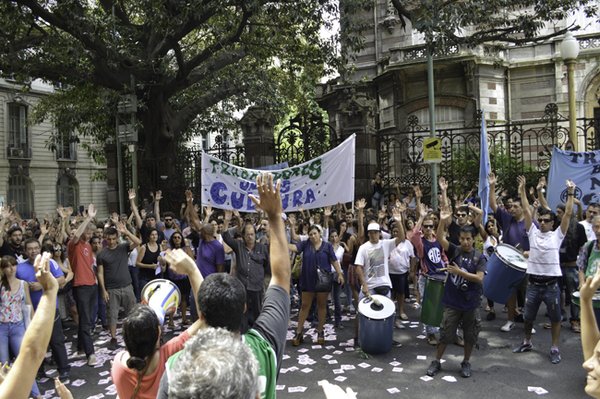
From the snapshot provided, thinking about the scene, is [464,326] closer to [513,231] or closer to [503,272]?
[503,272]

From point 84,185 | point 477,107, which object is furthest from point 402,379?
point 84,185

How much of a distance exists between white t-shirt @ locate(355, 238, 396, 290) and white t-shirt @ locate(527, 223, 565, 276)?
1.99 m

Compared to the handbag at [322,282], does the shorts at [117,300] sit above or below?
below

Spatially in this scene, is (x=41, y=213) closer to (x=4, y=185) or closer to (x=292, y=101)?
(x=4, y=185)

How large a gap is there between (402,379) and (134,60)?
10.9m

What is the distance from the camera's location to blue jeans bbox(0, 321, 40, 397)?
586cm

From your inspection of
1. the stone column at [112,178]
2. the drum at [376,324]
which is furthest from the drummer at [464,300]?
the stone column at [112,178]

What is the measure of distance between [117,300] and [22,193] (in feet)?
102

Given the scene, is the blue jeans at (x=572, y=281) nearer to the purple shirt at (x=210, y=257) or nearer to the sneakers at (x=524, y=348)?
Result: the sneakers at (x=524, y=348)

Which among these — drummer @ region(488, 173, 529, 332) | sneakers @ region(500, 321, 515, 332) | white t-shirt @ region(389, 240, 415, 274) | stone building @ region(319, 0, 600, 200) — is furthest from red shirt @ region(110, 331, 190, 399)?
stone building @ region(319, 0, 600, 200)

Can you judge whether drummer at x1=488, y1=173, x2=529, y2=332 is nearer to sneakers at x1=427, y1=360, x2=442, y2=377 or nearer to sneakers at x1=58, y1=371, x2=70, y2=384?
sneakers at x1=427, y1=360, x2=442, y2=377

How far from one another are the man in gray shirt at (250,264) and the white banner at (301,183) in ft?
10.3

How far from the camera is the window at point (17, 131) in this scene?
33531mm

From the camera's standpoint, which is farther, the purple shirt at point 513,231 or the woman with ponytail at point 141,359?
the purple shirt at point 513,231
